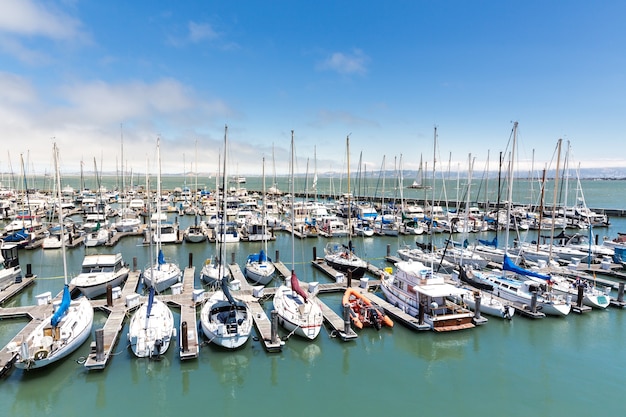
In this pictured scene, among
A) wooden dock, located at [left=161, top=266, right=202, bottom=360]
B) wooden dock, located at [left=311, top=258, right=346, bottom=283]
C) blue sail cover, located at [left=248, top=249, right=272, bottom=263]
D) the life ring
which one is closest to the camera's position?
the life ring

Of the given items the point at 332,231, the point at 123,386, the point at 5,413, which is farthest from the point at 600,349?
the point at 332,231

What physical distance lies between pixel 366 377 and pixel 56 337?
13.7 m

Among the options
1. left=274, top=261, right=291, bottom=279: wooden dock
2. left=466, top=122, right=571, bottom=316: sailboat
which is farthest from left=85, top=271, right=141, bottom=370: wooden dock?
left=466, top=122, right=571, bottom=316: sailboat

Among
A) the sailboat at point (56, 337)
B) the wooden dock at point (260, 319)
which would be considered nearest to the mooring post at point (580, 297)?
the wooden dock at point (260, 319)

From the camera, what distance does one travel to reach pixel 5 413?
547 inches

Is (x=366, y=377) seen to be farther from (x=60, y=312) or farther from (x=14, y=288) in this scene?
(x=14, y=288)

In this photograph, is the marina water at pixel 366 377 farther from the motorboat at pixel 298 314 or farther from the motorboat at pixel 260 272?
the motorboat at pixel 260 272

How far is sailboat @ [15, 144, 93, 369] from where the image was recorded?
612 inches

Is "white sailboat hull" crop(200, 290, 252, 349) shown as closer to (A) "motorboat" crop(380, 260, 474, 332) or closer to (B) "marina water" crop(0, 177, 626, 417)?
(B) "marina water" crop(0, 177, 626, 417)

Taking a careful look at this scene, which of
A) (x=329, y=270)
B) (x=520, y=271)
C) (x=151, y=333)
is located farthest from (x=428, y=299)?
(x=151, y=333)

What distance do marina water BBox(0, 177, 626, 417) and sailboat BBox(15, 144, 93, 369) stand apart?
645mm

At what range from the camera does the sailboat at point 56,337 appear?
15.5m

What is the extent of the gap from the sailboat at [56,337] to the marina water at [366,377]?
64 centimetres

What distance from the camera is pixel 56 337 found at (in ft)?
55.0
